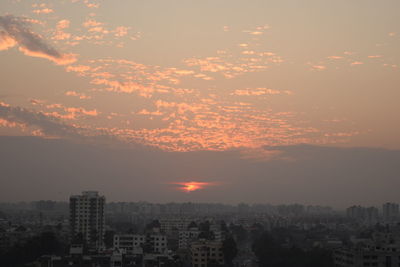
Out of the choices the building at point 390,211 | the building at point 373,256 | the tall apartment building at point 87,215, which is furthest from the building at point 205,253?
the building at point 390,211

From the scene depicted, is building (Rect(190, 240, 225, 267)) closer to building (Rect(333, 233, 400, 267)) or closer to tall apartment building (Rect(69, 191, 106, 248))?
building (Rect(333, 233, 400, 267))

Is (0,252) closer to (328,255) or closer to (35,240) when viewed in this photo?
(35,240)

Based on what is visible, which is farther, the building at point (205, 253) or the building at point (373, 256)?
the building at point (205, 253)

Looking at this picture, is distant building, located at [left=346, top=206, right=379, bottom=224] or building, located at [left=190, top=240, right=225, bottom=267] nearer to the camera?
building, located at [left=190, top=240, right=225, bottom=267]

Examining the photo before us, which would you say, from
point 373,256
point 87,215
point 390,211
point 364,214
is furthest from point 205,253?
point 390,211

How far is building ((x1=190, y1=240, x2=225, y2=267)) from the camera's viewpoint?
3631 centimetres

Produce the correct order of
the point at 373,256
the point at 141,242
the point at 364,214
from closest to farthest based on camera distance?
the point at 373,256 → the point at 141,242 → the point at 364,214

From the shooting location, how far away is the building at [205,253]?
36.3 metres

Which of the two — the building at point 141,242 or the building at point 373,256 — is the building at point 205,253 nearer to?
the building at point 141,242

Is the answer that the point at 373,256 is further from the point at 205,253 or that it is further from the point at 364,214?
the point at 364,214

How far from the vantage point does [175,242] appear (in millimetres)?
58156

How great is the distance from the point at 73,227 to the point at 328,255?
79.7 feet

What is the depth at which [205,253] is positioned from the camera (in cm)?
3669

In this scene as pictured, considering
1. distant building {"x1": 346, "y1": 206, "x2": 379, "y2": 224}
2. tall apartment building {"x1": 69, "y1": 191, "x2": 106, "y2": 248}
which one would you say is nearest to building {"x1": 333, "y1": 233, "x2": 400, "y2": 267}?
tall apartment building {"x1": 69, "y1": 191, "x2": 106, "y2": 248}
